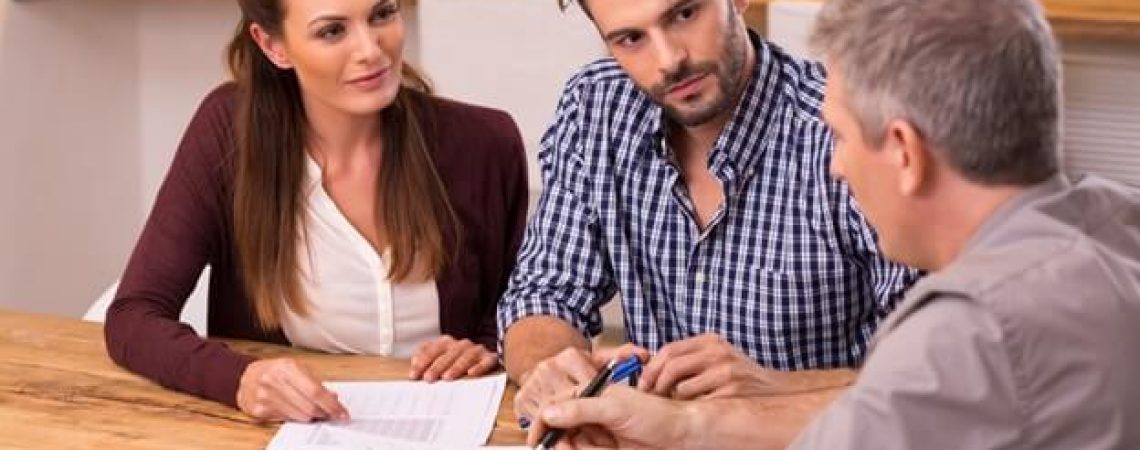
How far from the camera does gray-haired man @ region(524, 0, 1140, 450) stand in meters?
1.28

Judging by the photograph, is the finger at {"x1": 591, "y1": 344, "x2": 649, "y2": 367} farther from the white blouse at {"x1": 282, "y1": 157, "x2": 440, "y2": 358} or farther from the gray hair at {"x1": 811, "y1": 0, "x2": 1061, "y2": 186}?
the gray hair at {"x1": 811, "y1": 0, "x2": 1061, "y2": 186}

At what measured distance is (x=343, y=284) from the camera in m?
2.41

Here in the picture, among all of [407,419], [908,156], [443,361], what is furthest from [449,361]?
[908,156]

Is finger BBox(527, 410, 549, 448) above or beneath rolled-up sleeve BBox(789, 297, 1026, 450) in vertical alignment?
beneath

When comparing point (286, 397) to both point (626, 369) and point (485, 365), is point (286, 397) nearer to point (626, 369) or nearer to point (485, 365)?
point (485, 365)

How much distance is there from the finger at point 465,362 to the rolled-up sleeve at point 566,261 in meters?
0.07

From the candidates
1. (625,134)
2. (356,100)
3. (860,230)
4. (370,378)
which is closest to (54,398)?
(370,378)

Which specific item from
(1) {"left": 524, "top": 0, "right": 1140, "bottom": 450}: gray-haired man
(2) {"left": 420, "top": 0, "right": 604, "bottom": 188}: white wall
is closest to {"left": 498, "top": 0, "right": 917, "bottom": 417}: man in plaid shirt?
(1) {"left": 524, "top": 0, "right": 1140, "bottom": 450}: gray-haired man

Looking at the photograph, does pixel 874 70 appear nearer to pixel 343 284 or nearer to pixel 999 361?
pixel 999 361

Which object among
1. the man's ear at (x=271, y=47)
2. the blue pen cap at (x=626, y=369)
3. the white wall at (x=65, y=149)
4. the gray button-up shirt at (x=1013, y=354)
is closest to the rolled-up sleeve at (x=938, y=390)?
the gray button-up shirt at (x=1013, y=354)

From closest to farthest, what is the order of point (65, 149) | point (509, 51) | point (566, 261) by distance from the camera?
point (566, 261) → point (509, 51) → point (65, 149)

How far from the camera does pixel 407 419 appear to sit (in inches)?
77.7

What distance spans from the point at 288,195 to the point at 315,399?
47 centimetres

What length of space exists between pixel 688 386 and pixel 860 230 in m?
0.32
